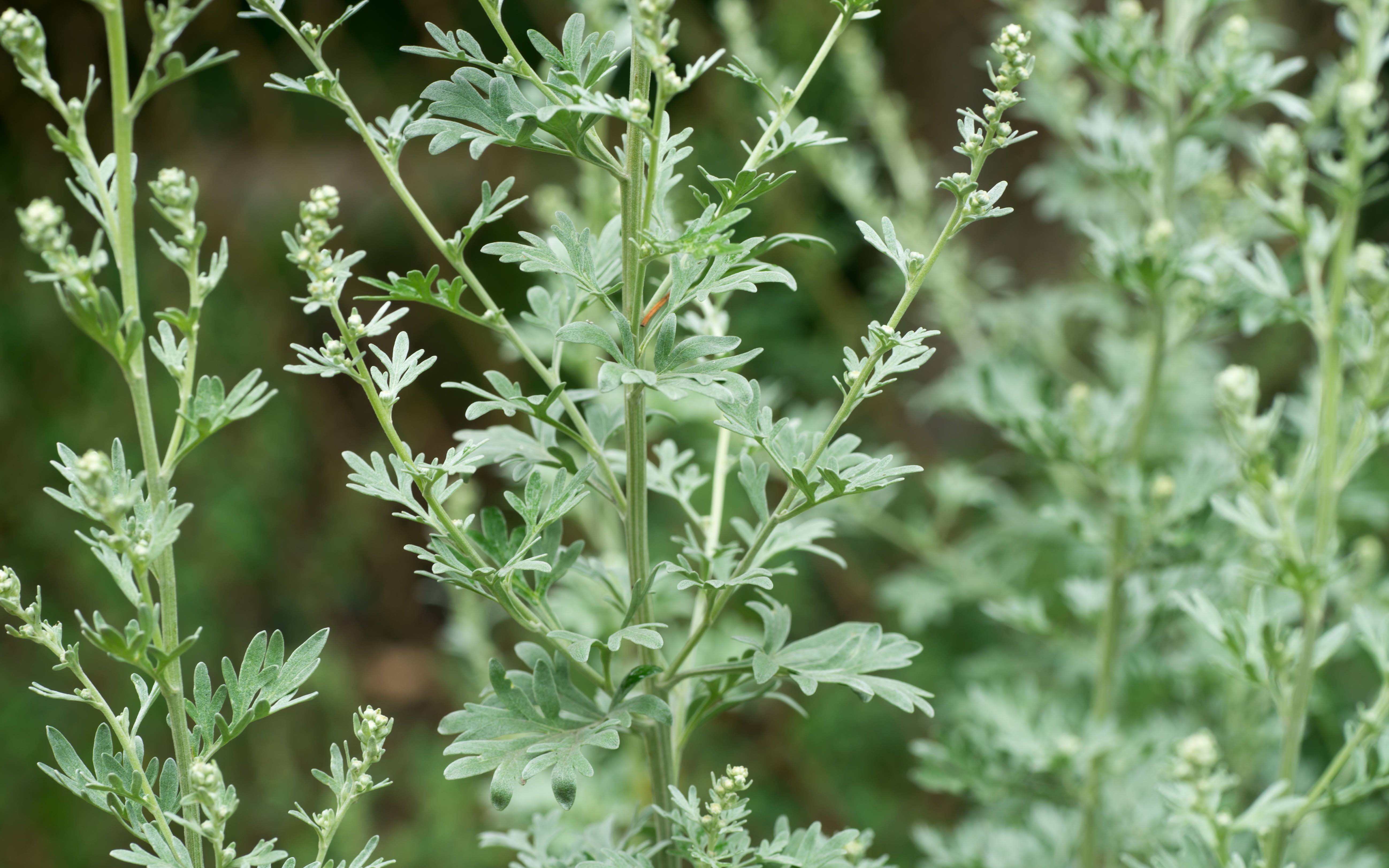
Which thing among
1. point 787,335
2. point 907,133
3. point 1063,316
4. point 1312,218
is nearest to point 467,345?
point 787,335

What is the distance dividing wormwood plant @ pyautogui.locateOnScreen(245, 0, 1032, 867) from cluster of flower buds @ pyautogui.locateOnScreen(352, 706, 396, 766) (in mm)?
35

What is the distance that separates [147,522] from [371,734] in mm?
161

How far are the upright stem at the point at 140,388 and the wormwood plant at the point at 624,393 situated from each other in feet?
0.22

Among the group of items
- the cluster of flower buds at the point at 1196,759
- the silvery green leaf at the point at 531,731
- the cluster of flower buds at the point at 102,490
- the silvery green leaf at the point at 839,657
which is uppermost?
the cluster of flower buds at the point at 102,490

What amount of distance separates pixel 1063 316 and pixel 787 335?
522 mm

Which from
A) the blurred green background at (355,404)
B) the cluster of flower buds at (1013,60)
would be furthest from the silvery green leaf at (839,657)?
the blurred green background at (355,404)

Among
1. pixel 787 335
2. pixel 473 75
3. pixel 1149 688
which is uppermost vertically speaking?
pixel 473 75

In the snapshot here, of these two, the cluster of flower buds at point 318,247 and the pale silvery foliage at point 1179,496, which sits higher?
the cluster of flower buds at point 318,247

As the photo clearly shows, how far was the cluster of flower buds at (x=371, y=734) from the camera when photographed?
0.59 m

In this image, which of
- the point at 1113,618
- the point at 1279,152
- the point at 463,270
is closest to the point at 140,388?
the point at 463,270

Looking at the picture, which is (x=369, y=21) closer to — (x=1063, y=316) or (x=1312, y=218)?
(x=1063, y=316)

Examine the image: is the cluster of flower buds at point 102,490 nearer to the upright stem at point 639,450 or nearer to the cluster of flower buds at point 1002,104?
the upright stem at point 639,450

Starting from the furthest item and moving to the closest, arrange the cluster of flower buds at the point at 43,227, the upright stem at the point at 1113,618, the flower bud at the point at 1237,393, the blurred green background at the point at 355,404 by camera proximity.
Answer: the blurred green background at the point at 355,404, the upright stem at the point at 1113,618, the flower bud at the point at 1237,393, the cluster of flower buds at the point at 43,227

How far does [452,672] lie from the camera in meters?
1.99
